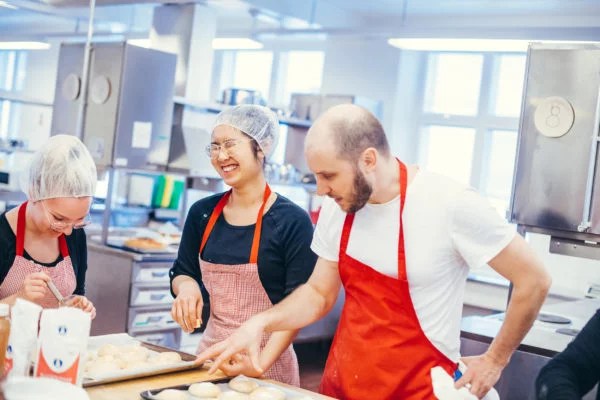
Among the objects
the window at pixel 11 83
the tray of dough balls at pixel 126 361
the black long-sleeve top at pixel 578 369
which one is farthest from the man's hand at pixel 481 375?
the window at pixel 11 83

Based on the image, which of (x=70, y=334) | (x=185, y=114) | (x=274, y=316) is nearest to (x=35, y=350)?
(x=70, y=334)

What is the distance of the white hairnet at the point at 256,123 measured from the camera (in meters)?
2.59

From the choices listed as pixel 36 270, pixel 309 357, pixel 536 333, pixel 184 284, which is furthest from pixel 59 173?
pixel 309 357

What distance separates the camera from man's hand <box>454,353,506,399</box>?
79.2 inches

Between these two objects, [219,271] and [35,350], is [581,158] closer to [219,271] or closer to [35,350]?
[219,271]

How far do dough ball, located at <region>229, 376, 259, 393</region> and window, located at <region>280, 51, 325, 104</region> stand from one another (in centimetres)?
764

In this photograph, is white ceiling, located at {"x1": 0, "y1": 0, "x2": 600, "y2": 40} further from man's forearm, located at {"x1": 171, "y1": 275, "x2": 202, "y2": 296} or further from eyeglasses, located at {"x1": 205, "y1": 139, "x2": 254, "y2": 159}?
man's forearm, located at {"x1": 171, "y1": 275, "x2": 202, "y2": 296}

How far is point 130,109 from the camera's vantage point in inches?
201

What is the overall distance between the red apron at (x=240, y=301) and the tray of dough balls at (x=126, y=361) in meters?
0.30

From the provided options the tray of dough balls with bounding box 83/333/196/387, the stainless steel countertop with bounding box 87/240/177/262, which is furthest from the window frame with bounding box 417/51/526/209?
the tray of dough balls with bounding box 83/333/196/387

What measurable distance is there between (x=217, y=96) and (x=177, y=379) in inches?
333

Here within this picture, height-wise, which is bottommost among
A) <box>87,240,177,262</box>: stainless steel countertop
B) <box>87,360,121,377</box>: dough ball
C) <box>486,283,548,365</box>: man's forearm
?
<box>87,240,177,262</box>: stainless steel countertop

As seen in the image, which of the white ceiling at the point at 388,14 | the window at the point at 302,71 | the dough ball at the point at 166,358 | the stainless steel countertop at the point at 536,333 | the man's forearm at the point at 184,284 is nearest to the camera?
the dough ball at the point at 166,358

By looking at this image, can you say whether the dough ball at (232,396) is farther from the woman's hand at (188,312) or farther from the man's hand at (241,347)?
the woman's hand at (188,312)
